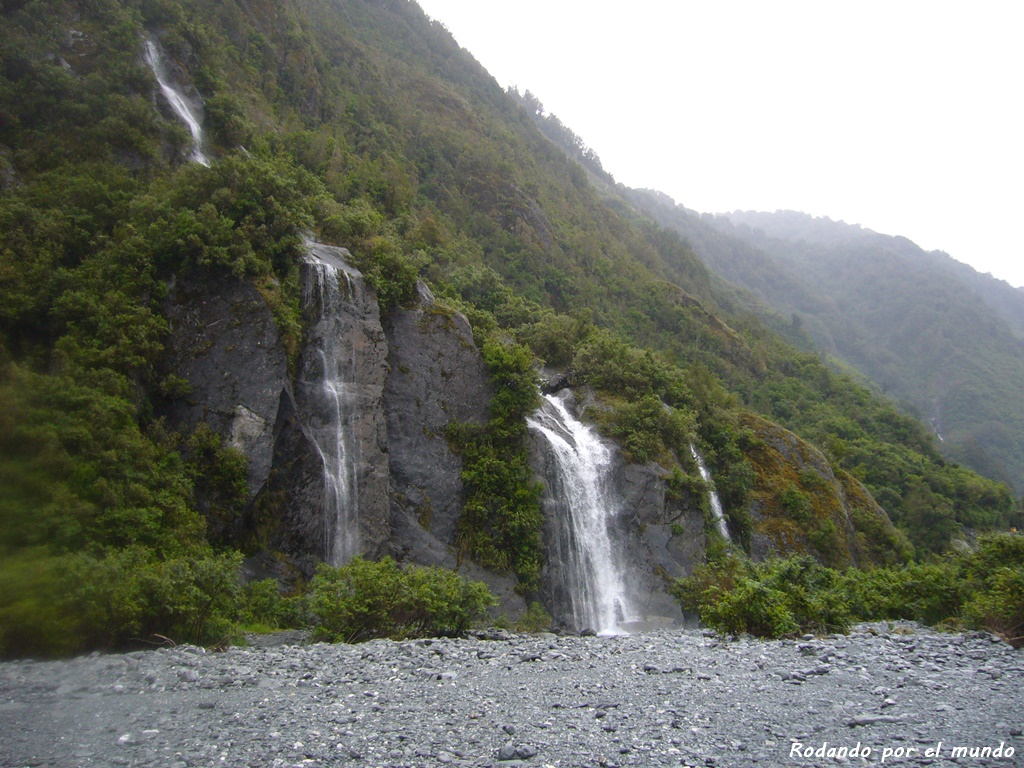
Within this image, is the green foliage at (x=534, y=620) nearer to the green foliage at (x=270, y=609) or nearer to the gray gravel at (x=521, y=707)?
the green foliage at (x=270, y=609)

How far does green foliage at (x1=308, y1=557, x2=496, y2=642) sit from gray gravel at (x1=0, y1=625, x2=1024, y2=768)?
6.90 feet

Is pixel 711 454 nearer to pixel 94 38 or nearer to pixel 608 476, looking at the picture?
pixel 608 476

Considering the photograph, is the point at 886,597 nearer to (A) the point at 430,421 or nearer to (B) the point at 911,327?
(A) the point at 430,421

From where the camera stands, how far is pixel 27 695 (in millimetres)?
7055

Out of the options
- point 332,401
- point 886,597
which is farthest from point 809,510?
point 332,401

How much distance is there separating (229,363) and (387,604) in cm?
1053

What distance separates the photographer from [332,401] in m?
20.4

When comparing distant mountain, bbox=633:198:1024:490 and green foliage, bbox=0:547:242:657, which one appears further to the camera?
distant mountain, bbox=633:198:1024:490

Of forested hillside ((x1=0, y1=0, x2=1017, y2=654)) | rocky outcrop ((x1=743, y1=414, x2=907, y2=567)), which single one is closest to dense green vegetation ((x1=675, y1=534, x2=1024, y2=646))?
forested hillside ((x1=0, y1=0, x2=1017, y2=654))

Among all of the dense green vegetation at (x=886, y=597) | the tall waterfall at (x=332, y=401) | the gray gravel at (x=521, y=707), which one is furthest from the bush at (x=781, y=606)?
the tall waterfall at (x=332, y=401)

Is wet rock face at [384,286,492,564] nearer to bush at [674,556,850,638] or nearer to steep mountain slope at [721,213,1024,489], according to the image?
bush at [674,556,850,638]

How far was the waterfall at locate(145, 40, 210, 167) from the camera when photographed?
25.8 metres

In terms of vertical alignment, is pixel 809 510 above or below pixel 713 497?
below

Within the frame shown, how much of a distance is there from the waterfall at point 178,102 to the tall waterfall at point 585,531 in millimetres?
19085
